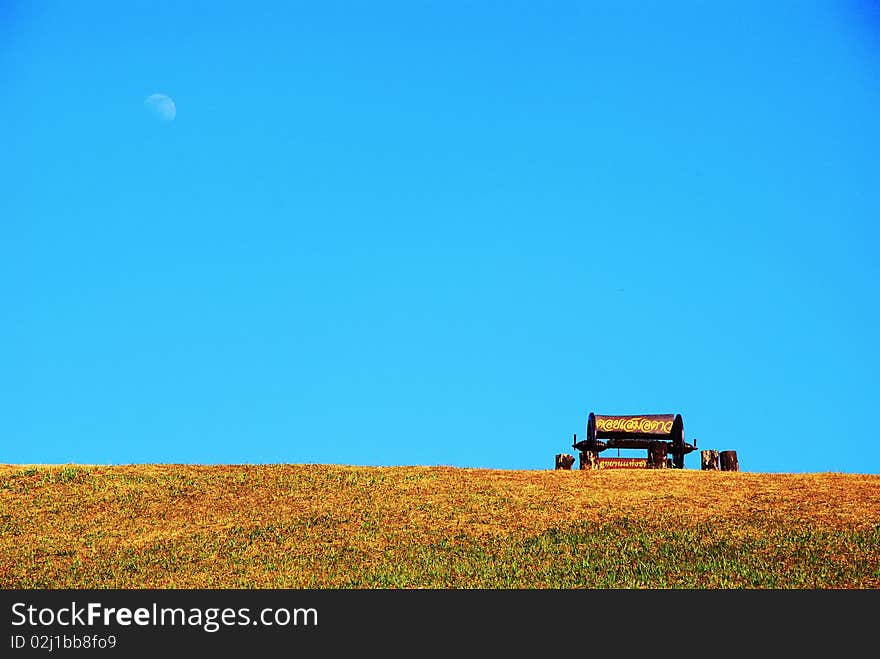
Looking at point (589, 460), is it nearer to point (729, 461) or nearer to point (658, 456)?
point (658, 456)

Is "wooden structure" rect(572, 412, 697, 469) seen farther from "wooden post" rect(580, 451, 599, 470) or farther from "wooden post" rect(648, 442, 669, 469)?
"wooden post" rect(648, 442, 669, 469)

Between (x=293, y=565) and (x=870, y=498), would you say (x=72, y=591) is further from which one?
(x=870, y=498)

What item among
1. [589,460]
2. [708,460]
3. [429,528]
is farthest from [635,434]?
[429,528]

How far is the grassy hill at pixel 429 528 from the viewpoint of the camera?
16.7m

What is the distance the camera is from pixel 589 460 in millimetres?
30656

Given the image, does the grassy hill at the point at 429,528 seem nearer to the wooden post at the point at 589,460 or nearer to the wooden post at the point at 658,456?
the wooden post at the point at 658,456

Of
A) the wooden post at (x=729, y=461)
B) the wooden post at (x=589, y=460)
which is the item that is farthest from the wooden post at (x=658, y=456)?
the wooden post at (x=729, y=461)

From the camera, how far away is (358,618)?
13.7 meters

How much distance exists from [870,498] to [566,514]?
7.23 meters

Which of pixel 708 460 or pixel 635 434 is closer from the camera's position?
pixel 708 460

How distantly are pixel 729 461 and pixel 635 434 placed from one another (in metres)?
5.56

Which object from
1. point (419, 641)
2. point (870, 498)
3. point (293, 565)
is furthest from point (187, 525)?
point (870, 498)

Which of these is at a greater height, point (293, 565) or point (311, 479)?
point (311, 479)

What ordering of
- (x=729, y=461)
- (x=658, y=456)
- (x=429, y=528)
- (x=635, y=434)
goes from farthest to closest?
(x=635, y=434) → (x=658, y=456) → (x=729, y=461) → (x=429, y=528)
